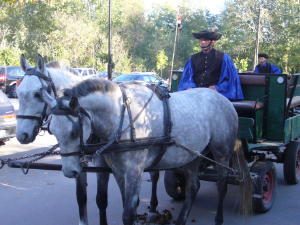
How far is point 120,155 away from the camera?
11.4ft

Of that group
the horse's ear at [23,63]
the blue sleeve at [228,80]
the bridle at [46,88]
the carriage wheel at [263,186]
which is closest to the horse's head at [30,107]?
the bridle at [46,88]

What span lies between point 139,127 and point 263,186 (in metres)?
2.44

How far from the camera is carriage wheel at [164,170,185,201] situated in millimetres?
5461

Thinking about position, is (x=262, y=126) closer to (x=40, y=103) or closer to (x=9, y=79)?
(x=40, y=103)

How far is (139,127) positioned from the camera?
356 cm

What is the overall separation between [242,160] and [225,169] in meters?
0.44

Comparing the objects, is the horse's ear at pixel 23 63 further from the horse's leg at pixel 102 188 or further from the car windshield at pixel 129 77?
the car windshield at pixel 129 77

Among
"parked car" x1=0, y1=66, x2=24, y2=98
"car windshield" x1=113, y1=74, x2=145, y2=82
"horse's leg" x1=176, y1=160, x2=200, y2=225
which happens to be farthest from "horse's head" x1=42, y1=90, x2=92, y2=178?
"parked car" x1=0, y1=66, x2=24, y2=98

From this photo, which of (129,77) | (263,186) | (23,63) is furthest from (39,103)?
(129,77)

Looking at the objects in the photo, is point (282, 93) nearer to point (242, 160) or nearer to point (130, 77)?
point (242, 160)

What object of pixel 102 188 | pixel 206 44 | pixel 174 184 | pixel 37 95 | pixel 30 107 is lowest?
pixel 174 184

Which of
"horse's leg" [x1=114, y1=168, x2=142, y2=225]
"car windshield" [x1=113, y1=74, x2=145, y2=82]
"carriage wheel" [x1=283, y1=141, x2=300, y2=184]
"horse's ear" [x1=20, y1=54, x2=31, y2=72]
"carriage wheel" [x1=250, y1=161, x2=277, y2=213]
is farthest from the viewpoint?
"car windshield" [x1=113, y1=74, x2=145, y2=82]

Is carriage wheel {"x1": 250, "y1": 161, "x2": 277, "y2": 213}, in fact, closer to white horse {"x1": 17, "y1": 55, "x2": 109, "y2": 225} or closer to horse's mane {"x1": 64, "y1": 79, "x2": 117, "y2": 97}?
white horse {"x1": 17, "y1": 55, "x2": 109, "y2": 225}

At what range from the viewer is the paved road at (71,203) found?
4893 mm
